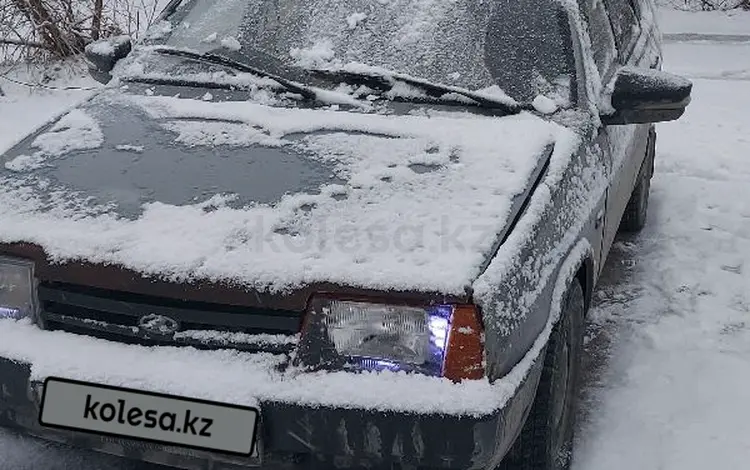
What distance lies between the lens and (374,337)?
2330 mm

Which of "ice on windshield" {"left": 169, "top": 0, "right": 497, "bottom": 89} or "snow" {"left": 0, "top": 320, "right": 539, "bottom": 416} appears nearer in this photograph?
"snow" {"left": 0, "top": 320, "right": 539, "bottom": 416}

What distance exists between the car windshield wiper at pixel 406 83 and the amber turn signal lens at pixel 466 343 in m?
1.08

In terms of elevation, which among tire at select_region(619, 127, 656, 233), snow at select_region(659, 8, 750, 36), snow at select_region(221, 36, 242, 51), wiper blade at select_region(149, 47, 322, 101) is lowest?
snow at select_region(659, 8, 750, 36)

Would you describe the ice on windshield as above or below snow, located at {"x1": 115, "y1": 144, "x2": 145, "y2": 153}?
above

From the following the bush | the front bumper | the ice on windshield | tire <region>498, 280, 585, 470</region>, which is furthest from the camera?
the bush

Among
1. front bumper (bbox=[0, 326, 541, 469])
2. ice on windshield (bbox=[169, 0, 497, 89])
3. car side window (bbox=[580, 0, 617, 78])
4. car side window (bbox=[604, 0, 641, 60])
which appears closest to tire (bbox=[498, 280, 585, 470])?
front bumper (bbox=[0, 326, 541, 469])

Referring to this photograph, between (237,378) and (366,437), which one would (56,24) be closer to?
(237,378)

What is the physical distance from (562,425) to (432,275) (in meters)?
1.03

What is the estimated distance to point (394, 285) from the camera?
2.28m

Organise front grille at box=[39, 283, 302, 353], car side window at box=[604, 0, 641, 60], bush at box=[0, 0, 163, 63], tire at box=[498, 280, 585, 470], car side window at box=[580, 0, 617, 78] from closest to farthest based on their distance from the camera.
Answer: front grille at box=[39, 283, 302, 353], tire at box=[498, 280, 585, 470], car side window at box=[580, 0, 617, 78], car side window at box=[604, 0, 641, 60], bush at box=[0, 0, 163, 63]

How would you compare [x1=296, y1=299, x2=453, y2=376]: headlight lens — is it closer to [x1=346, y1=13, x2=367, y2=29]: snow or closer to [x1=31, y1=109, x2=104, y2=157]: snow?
[x1=31, y1=109, x2=104, y2=157]: snow

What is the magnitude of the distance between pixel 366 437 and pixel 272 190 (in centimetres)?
80

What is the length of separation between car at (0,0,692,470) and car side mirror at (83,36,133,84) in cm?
37

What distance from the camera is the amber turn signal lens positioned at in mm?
2268
